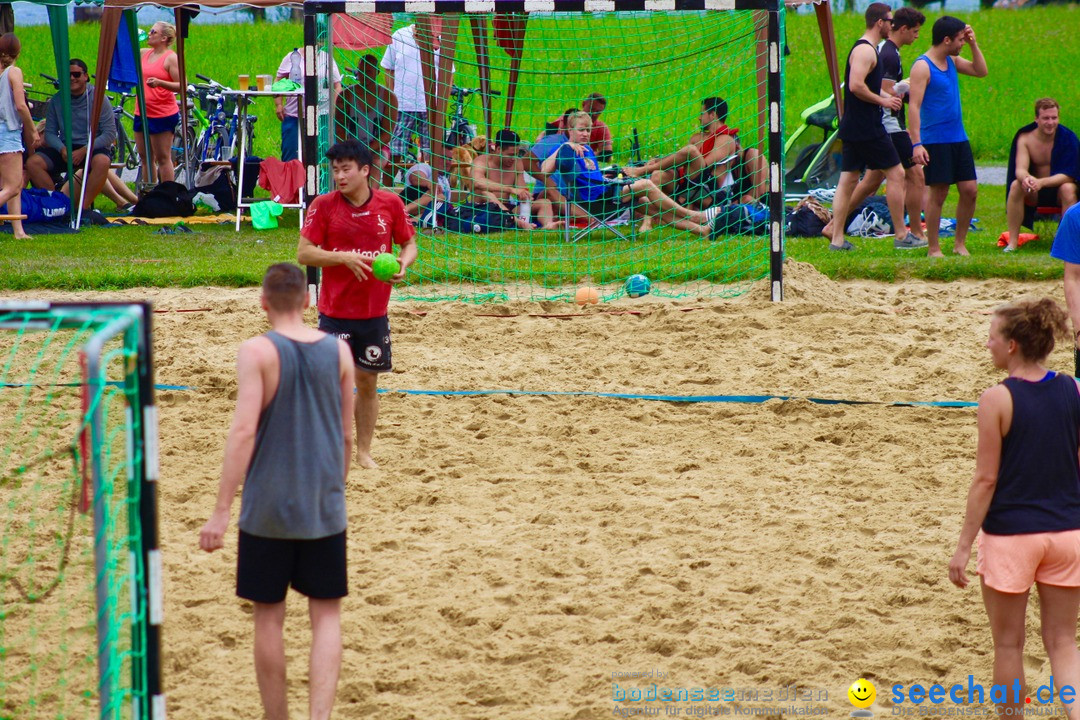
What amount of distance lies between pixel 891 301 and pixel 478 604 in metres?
5.88

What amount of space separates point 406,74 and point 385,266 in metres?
6.80

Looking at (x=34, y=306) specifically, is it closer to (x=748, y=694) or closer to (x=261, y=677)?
(x=261, y=677)

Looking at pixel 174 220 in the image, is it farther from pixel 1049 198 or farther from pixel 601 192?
pixel 1049 198

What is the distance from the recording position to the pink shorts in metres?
3.31

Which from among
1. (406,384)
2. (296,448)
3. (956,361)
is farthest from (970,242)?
(296,448)

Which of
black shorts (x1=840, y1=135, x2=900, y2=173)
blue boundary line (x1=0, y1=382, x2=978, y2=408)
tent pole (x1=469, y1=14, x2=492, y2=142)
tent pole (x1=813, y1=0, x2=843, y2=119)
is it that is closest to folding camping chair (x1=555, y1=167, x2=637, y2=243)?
tent pole (x1=469, y1=14, x2=492, y2=142)

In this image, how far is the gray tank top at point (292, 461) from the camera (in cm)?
336

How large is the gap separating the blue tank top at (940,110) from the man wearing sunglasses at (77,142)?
866cm

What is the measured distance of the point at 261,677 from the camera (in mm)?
3439

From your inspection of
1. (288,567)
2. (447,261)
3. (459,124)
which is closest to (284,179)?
(459,124)

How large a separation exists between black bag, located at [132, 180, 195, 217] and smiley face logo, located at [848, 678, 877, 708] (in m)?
11.6

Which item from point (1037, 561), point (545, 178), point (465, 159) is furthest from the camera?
point (465, 159)

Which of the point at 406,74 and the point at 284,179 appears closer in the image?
the point at 406,74

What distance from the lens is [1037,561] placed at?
3.32 meters
